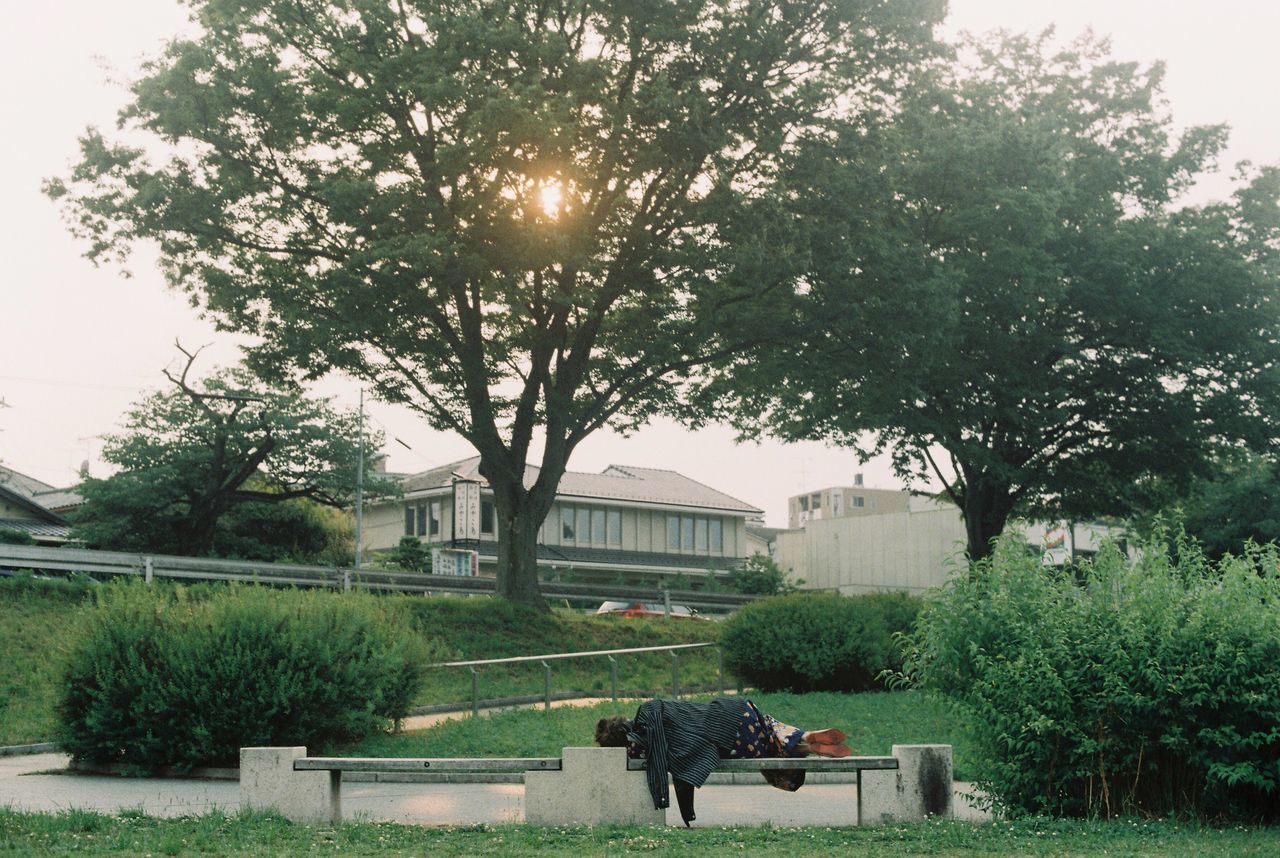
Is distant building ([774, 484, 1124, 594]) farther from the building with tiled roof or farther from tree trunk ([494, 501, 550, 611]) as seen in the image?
tree trunk ([494, 501, 550, 611])

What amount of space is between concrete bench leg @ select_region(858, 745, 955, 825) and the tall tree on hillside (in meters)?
31.5

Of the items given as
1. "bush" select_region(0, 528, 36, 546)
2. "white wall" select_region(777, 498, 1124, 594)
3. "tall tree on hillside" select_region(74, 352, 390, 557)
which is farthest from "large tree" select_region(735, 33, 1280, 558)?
"white wall" select_region(777, 498, 1124, 594)

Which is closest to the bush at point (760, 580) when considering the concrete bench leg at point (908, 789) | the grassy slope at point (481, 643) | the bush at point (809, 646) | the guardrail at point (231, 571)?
the guardrail at point (231, 571)

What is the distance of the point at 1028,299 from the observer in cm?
3203

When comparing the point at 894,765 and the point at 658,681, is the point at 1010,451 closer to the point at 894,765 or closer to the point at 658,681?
the point at 658,681

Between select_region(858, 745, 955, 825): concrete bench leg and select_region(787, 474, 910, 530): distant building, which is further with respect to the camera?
select_region(787, 474, 910, 530): distant building

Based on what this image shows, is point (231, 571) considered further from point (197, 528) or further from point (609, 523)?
point (609, 523)

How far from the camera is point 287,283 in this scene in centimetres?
3027

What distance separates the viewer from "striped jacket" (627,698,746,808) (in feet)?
35.3

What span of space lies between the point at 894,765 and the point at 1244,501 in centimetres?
5011

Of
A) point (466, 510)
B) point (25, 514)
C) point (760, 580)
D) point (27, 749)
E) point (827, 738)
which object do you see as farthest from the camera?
point (466, 510)

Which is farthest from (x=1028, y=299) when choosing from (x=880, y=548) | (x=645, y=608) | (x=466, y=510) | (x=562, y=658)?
(x=880, y=548)

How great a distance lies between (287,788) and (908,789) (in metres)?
5.00

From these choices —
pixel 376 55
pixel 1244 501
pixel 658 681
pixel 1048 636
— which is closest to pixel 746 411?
pixel 658 681
